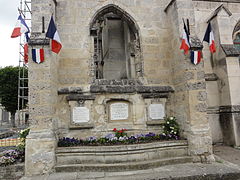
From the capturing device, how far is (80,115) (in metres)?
5.31

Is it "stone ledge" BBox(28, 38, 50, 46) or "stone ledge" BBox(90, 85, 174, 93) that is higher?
"stone ledge" BBox(28, 38, 50, 46)

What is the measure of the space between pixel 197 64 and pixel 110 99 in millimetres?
2954

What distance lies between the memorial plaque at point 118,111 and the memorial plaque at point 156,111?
2.82 ft

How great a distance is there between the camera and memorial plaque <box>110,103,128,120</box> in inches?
220

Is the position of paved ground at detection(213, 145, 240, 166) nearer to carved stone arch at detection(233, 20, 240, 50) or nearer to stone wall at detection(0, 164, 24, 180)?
carved stone arch at detection(233, 20, 240, 50)

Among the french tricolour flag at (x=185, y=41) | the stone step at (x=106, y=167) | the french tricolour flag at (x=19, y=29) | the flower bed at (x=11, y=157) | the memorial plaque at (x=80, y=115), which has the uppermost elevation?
the french tricolour flag at (x=19, y=29)

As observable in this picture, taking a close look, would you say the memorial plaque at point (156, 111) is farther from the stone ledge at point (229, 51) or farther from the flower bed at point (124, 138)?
the stone ledge at point (229, 51)

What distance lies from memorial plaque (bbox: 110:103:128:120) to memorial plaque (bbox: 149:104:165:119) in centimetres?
86

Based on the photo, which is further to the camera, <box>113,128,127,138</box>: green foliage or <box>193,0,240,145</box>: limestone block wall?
<box>193,0,240,145</box>: limestone block wall

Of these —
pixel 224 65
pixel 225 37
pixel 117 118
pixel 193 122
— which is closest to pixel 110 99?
pixel 117 118

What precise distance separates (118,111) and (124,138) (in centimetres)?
97

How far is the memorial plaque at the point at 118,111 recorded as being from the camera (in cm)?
558

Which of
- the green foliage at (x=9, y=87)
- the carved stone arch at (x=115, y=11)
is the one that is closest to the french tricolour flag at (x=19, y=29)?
the carved stone arch at (x=115, y=11)

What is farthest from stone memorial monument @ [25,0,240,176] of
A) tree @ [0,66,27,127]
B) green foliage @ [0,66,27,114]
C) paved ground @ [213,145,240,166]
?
tree @ [0,66,27,127]
